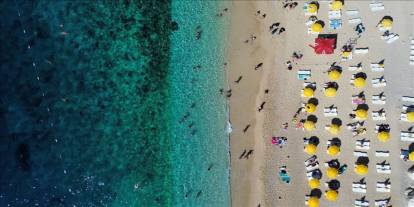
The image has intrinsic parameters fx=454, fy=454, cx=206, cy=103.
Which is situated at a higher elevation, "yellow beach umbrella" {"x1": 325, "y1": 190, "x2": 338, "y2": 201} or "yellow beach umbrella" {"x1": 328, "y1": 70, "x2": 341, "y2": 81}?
"yellow beach umbrella" {"x1": 328, "y1": 70, "x2": 341, "y2": 81}

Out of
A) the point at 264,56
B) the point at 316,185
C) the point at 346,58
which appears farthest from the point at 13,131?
the point at 346,58

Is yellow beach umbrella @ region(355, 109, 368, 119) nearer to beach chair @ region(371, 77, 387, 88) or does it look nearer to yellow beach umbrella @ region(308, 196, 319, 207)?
beach chair @ region(371, 77, 387, 88)

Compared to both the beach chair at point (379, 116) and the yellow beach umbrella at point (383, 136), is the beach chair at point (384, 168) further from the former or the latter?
the beach chair at point (379, 116)

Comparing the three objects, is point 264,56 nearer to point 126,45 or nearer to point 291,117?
point 291,117

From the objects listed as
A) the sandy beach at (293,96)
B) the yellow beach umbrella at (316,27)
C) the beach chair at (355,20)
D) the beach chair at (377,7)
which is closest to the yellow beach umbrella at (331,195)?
the sandy beach at (293,96)

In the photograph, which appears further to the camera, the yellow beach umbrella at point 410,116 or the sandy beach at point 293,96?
the sandy beach at point 293,96

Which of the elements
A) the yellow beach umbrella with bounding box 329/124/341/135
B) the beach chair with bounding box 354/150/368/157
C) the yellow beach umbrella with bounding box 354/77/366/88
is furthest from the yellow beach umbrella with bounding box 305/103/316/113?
the beach chair with bounding box 354/150/368/157

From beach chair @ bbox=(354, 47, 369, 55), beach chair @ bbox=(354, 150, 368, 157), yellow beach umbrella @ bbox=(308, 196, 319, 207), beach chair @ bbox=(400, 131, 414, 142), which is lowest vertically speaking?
yellow beach umbrella @ bbox=(308, 196, 319, 207)
